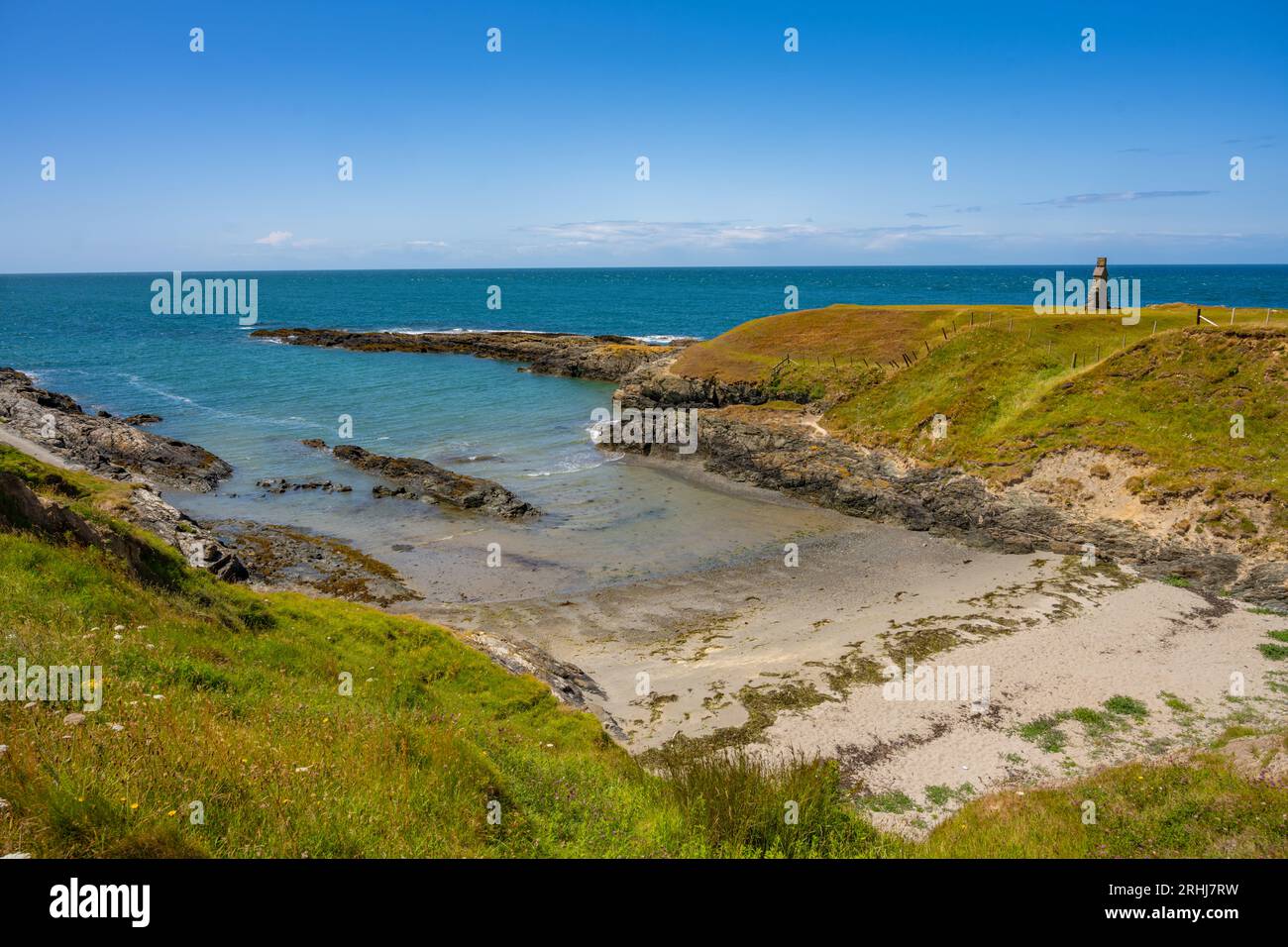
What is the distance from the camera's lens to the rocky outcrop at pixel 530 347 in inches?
3775

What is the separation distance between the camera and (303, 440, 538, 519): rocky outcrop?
43803 mm

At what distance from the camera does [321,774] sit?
30.9ft

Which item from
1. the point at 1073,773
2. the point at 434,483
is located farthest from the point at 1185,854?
the point at 434,483

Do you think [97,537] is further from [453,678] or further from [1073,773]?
[1073,773]

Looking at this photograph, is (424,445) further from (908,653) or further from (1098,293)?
(1098,293)

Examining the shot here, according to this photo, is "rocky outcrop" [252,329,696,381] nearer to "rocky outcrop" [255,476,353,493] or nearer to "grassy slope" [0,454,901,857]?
"rocky outcrop" [255,476,353,493]

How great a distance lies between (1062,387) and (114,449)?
65.8 metres

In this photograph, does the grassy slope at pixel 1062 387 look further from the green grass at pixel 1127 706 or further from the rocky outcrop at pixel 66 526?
the rocky outcrop at pixel 66 526

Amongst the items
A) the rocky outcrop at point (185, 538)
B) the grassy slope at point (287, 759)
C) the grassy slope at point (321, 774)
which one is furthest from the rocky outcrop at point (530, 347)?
the grassy slope at point (321, 774)

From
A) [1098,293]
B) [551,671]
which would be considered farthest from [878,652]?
[1098,293]

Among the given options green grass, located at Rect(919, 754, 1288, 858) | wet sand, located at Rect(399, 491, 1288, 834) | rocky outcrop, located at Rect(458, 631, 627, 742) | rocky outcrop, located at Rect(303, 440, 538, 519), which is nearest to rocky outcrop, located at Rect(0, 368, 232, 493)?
rocky outcrop, located at Rect(303, 440, 538, 519)

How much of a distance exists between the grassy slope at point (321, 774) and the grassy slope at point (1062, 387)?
31.2 metres

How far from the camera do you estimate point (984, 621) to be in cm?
2833
